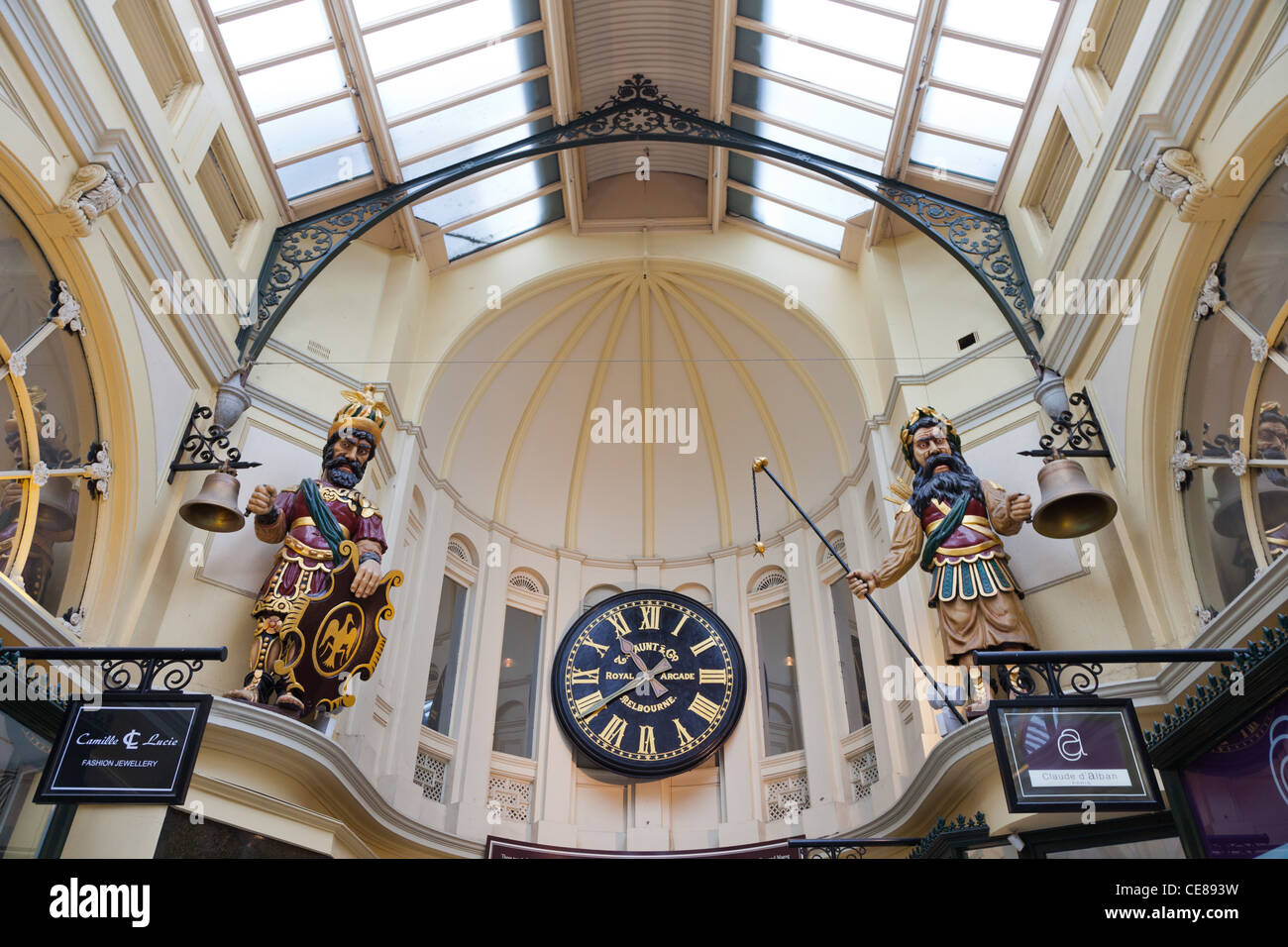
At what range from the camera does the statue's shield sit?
21.2 feet

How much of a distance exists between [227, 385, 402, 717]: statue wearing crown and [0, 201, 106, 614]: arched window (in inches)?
42.1

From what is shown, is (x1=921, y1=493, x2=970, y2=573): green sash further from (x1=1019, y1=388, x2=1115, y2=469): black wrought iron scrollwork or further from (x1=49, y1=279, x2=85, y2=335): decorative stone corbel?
(x1=49, y1=279, x2=85, y2=335): decorative stone corbel

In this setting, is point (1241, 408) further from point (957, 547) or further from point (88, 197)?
point (88, 197)

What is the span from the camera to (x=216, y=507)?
605cm

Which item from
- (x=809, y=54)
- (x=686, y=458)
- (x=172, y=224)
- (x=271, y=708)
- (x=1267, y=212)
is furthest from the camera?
(x=686, y=458)

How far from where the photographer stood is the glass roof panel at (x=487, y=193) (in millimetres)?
10109

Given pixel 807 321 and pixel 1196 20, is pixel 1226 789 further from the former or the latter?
pixel 807 321

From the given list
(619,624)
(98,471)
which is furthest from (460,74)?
(619,624)

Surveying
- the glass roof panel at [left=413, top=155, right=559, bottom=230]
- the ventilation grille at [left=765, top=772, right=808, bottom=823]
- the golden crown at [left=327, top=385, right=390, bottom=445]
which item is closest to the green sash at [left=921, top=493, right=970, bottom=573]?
the ventilation grille at [left=765, top=772, right=808, bottom=823]

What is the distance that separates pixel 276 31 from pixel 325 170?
1423 mm

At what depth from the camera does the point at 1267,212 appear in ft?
17.5

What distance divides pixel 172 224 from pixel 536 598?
5.51 metres
